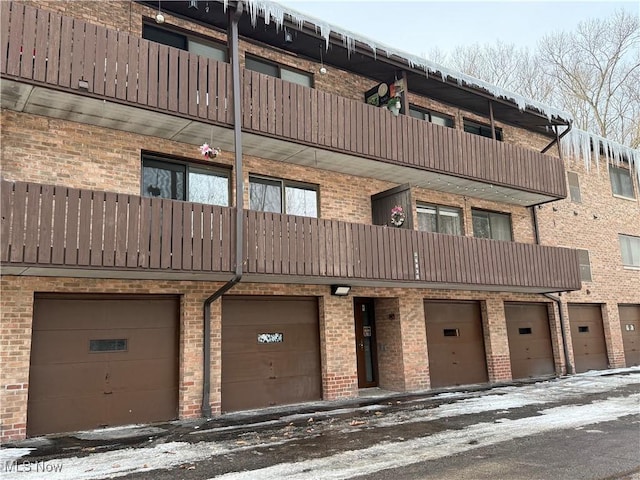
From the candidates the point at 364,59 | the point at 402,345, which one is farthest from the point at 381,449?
the point at 364,59

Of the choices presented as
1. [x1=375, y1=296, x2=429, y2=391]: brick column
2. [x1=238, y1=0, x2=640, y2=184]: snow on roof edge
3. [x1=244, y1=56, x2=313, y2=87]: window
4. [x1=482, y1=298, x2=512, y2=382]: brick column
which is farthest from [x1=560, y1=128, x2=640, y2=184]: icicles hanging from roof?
[x1=244, y1=56, x2=313, y2=87]: window

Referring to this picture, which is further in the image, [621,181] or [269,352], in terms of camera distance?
[621,181]

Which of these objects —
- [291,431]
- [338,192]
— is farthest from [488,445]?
[338,192]

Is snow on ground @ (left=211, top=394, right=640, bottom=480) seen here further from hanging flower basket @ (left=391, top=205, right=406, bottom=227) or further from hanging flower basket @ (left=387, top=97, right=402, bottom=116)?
hanging flower basket @ (left=387, top=97, right=402, bottom=116)

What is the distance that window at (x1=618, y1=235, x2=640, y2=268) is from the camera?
1811cm

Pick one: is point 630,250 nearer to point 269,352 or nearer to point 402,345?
point 402,345

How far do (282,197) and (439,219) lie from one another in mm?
4714

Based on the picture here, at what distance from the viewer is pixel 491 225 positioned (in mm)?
14445

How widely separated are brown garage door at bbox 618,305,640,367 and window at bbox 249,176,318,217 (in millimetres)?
13099

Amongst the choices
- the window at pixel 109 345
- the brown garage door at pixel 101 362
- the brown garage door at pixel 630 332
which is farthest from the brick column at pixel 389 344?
the brown garage door at pixel 630 332

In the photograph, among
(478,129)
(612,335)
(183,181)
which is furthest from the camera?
(612,335)

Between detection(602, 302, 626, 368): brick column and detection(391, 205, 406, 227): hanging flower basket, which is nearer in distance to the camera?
detection(391, 205, 406, 227): hanging flower basket

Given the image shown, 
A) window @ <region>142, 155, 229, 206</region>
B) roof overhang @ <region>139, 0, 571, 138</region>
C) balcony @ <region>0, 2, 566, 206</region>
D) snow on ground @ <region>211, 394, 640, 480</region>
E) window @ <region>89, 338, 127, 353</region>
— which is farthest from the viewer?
roof overhang @ <region>139, 0, 571, 138</region>

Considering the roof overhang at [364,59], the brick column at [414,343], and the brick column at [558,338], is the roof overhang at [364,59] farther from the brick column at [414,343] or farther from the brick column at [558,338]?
the brick column at [558,338]
